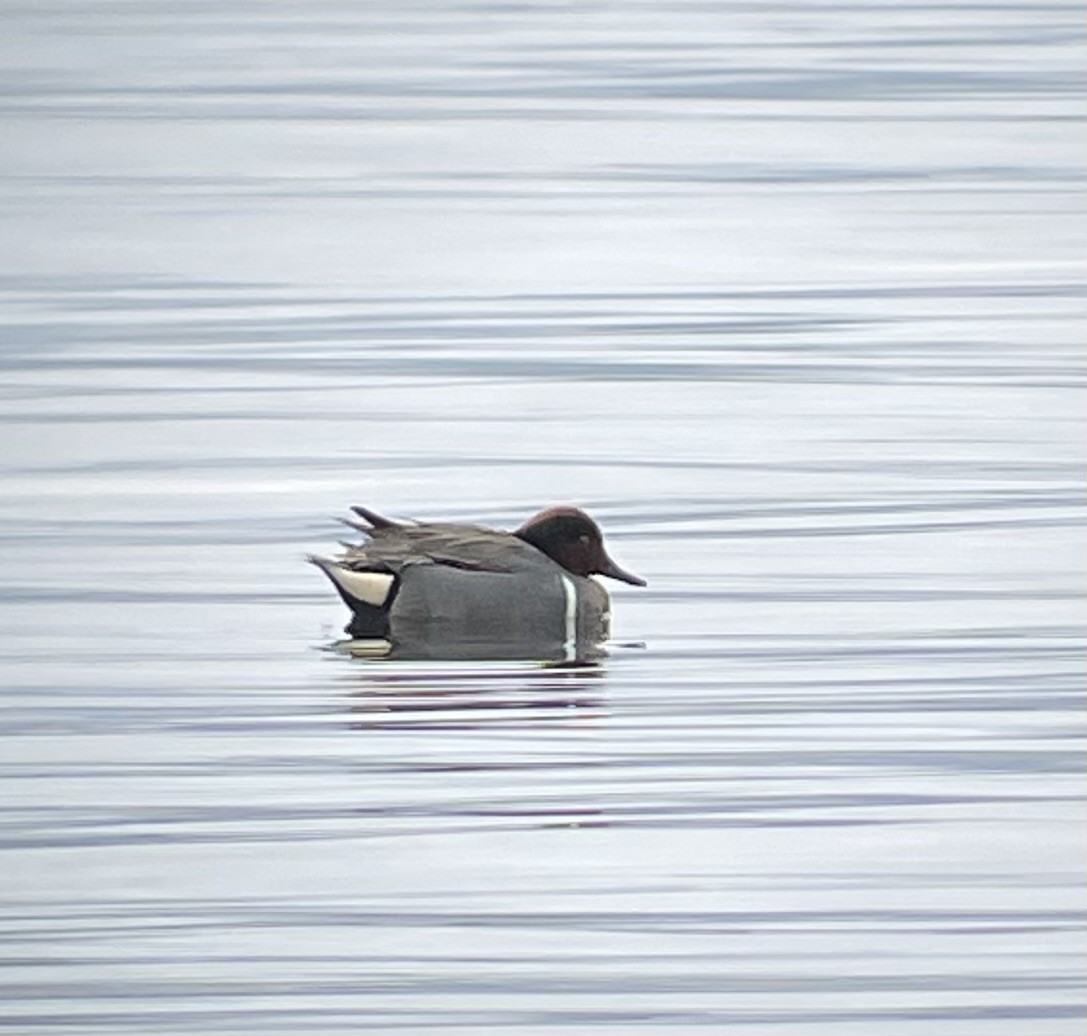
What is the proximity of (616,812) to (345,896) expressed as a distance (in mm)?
602

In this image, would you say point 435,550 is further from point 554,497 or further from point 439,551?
point 554,497

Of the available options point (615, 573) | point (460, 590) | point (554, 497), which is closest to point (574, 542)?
point (615, 573)

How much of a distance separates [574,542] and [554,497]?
859mm

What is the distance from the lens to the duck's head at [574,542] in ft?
25.7

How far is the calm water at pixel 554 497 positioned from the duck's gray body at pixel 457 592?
134mm

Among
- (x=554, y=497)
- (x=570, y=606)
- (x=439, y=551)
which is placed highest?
(x=554, y=497)

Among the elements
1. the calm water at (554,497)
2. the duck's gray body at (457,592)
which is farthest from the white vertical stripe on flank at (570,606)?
the calm water at (554,497)

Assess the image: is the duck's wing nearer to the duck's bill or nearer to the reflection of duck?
the reflection of duck

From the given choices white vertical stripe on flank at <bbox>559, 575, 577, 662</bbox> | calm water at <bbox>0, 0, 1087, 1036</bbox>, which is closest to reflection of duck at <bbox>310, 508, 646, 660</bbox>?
white vertical stripe on flank at <bbox>559, 575, 577, 662</bbox>

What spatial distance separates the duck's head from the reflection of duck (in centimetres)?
2

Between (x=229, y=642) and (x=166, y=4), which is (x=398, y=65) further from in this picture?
(x=229, y=642)

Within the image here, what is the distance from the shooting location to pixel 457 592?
25.3 feet

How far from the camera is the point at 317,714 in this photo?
6680mm

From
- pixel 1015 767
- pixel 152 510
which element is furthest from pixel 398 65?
pixel 1015 767
